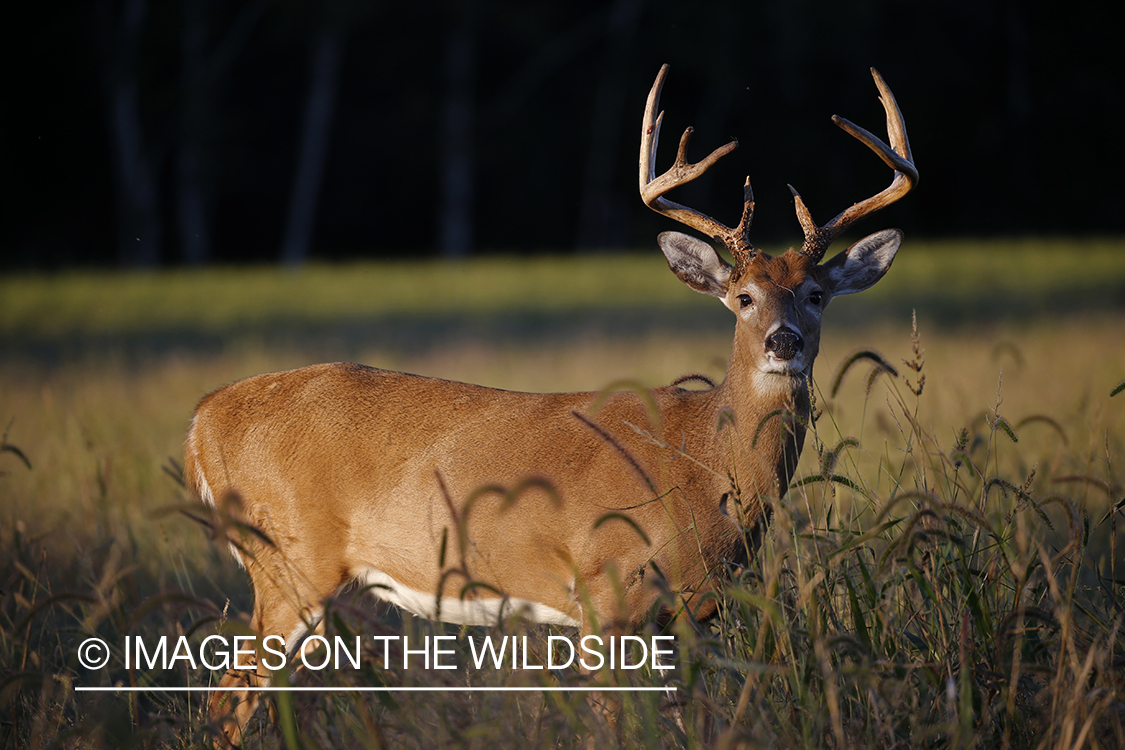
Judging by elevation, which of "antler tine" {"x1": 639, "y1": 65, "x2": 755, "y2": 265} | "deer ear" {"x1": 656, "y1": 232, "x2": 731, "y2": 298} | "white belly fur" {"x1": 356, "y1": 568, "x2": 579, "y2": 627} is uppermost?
"antler tine" {"x1": 639, "y1": 65, "x2": 755, "y2": 265}

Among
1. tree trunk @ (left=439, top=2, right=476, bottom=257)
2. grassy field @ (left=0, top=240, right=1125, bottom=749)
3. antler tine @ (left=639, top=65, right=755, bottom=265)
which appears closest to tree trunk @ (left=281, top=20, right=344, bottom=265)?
tree trunk @ (left=439, top=2, right=476, bottom=257)

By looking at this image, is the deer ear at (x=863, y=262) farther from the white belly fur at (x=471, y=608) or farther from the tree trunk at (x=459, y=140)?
the tree trunk at (x=459, y=140)

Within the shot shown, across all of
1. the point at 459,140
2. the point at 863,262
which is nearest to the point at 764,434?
the point at 863,262

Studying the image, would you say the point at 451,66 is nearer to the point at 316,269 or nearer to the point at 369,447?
the point at 316,269

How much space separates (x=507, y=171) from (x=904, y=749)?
101ft

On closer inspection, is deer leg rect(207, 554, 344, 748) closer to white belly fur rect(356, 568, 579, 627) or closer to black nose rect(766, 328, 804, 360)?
white belly fur rect(356, 568, 579, 627)

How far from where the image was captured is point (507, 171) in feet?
107

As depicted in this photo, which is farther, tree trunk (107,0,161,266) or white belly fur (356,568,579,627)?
tree trunk (107,0,161,266)

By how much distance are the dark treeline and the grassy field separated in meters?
8.97

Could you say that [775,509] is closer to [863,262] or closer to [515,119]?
[863,262]

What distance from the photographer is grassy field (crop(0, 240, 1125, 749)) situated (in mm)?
2809

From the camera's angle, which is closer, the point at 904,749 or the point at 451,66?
the point at 904,749

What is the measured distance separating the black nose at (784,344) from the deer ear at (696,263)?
1.67 ft

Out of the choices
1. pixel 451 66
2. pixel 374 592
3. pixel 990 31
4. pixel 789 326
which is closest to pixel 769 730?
pixel 789 326
